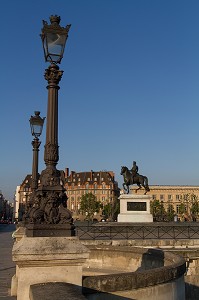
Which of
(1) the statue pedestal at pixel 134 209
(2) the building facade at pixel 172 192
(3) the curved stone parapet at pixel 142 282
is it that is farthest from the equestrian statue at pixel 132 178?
(2) the building facade at pixel 172 192

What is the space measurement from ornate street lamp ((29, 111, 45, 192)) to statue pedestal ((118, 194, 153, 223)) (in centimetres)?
1794

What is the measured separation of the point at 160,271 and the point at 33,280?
94.5 inches

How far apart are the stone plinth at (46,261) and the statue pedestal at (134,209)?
80.4 feet

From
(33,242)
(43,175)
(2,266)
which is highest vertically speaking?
(43,175)

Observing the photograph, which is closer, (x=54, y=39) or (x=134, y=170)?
(x=54, y=39)

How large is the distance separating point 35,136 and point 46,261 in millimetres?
7687

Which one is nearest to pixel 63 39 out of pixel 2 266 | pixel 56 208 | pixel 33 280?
pixel 56 208

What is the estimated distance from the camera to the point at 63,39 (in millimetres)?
6965

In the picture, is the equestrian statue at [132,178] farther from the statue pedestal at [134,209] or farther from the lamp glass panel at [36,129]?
the lamp glass panel at [36,129]

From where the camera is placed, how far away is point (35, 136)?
1309 cm

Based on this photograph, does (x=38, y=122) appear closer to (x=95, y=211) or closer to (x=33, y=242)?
(x=33, y=242)

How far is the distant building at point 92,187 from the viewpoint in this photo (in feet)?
445

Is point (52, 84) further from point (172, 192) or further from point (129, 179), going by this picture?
point (172, 192)

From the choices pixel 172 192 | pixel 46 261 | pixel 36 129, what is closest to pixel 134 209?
pixel 36 129
